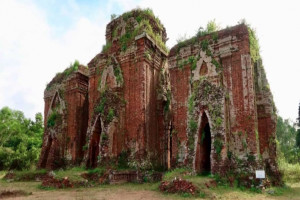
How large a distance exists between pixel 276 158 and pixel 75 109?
11.3 metres

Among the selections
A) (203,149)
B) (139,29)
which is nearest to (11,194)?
(203,149)

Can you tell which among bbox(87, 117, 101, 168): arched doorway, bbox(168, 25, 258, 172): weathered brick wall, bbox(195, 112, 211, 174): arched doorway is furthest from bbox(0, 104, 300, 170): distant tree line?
bbox(168, 25, 258, 172): weathered brick wall

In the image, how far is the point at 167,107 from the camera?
1403 centimetres

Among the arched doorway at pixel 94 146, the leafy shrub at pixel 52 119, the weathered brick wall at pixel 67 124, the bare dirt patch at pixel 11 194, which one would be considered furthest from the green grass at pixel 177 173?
the leafy shrub at pixel 52 119

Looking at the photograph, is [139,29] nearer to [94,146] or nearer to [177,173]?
[94,146]

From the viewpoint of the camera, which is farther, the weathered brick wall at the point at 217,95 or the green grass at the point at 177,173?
the weathered brick wall at the point at 217,95

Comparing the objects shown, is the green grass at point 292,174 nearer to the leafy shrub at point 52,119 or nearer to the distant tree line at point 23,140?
the distant tree line at point 23,140

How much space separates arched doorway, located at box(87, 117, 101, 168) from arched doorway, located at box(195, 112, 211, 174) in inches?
215

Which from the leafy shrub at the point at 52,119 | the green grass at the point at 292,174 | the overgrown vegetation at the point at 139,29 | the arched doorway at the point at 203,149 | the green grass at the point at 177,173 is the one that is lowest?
the green grass at the point at 292,174

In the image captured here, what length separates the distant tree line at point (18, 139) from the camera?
23.4 meters

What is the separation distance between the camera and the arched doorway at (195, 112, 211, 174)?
1092 centimetres

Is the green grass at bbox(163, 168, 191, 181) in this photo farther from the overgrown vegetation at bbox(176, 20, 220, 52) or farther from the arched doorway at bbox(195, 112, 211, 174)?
the overgrown vegetation at bbox(176, 20, 220, 52)

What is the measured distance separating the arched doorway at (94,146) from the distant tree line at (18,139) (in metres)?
10.2

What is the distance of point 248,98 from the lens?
10.7 meters
